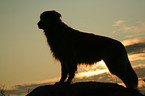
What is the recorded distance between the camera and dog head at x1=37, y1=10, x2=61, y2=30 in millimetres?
7937

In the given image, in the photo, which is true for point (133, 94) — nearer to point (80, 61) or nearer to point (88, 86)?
point (88, 86)

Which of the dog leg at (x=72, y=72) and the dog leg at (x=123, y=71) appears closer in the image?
the dog leg at (x=72, y=72)

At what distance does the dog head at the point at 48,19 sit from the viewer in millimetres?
7937

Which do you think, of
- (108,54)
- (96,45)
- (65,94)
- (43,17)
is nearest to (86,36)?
(96,45)

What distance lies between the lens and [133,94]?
23.0 feet

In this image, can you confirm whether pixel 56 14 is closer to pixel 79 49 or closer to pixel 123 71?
pixel 79 49

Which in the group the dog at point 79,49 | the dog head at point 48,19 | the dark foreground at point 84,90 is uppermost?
the dog head at point 48,19

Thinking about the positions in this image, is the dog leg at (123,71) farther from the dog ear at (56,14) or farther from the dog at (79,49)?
the dog ear at (56,14)

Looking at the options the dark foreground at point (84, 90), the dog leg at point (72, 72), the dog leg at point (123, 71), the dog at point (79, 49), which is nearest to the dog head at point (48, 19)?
the dog at point (79, 49)

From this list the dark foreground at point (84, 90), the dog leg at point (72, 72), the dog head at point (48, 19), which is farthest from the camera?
the dog head at point (48, 19)

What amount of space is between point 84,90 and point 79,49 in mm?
1895

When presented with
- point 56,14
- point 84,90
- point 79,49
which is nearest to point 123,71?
point 79,49

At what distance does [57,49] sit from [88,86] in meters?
1.87

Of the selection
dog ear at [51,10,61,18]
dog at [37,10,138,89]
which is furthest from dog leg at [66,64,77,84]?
dog ear at [51,10,61,18]
